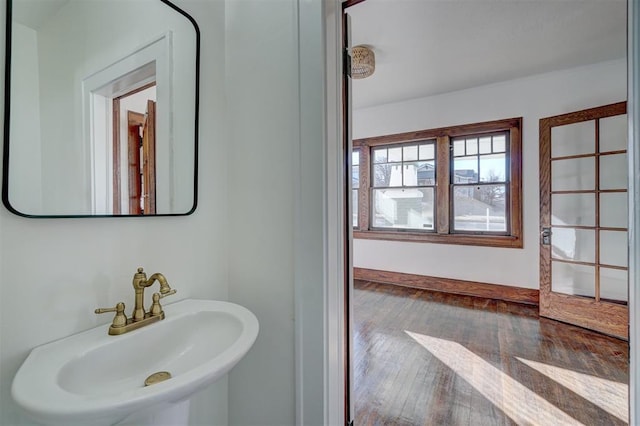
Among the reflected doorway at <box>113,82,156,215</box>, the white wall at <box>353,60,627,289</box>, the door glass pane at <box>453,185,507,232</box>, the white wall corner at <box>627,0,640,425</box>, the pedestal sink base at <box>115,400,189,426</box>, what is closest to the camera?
the white wall corner at <box>627,0,640,425</box>

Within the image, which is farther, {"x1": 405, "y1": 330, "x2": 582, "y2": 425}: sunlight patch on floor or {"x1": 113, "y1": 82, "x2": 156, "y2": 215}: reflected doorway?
{"x1": 405, "y1": 330, "x2": 582, "y2": 425}: sunlight patch on floor

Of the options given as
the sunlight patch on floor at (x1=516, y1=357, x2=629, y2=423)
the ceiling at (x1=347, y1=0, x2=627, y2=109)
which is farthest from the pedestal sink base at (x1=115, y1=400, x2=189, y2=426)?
the ceiling at (x1=347, y1=0, x2=627, y2=109)

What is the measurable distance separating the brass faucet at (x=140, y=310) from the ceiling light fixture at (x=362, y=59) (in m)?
2.32

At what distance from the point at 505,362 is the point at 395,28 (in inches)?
107

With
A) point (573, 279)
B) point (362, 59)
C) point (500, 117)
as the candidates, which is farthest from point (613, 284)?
point (362, 59)

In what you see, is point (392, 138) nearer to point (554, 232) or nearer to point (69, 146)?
point (554, 232)

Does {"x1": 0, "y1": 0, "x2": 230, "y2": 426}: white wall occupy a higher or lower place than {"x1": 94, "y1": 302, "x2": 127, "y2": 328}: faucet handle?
higher

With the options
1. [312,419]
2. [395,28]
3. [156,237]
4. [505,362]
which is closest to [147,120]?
[156,237]

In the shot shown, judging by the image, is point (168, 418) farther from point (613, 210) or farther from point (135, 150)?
point (613, 210)

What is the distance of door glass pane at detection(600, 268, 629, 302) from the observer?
7.94 ft

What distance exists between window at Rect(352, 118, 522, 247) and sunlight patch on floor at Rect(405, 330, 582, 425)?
1.74 metres

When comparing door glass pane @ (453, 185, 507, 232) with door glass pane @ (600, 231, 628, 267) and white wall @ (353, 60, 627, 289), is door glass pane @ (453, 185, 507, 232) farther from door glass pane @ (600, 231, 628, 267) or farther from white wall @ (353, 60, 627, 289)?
door glass pane @ (600, 231, 628, 267)

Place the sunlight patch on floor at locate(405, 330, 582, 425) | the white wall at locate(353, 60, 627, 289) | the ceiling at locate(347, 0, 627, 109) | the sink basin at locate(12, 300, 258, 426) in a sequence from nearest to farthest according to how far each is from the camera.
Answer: the sink basin at locate(12, 300, 258, 426) → the sunlight patch on floor at locate(405, 330, 582, 425) → the ceiling at locate(347, 0, 627, 109) → the white wall at locate(353, 60, 627, 289)

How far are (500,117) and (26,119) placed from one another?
13.1 ft
